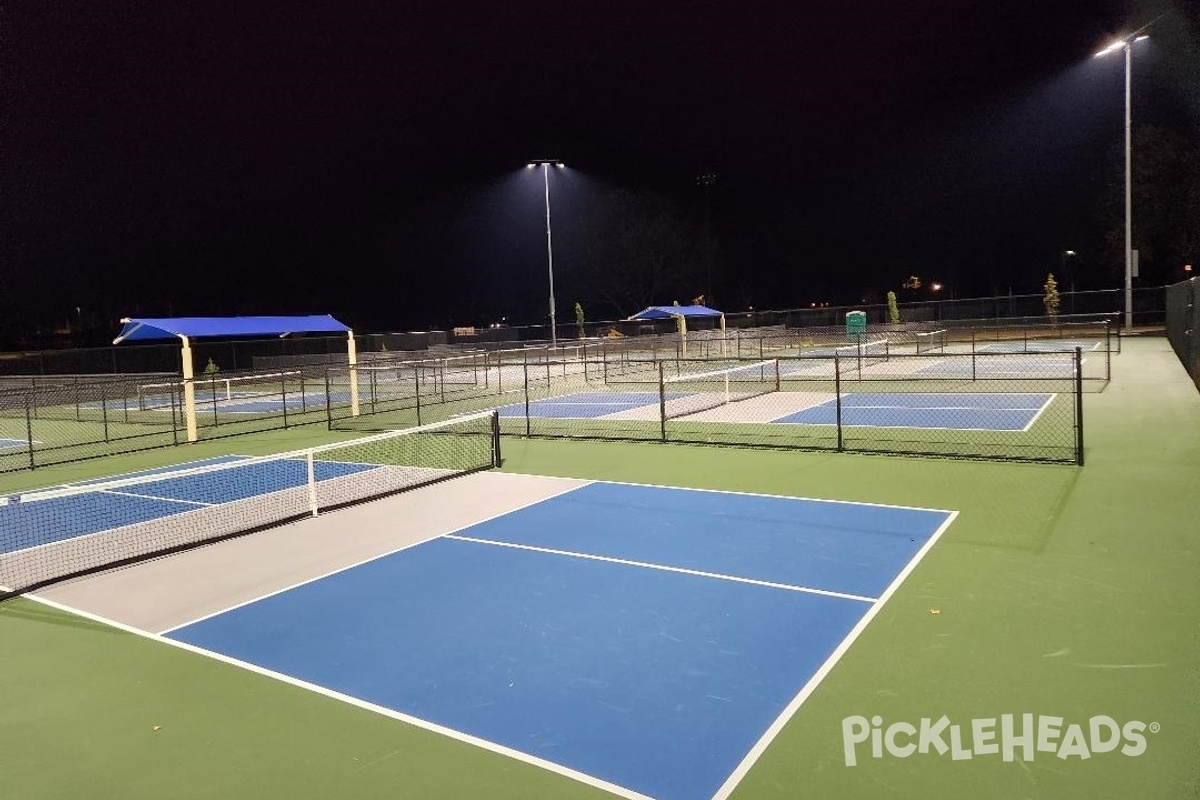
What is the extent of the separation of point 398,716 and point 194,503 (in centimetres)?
819

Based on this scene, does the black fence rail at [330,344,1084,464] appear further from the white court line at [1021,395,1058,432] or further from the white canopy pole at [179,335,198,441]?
the white canopy pole at [179,335,198,441]

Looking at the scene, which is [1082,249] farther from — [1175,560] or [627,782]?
[627,782]

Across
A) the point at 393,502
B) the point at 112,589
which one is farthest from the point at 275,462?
the point at 112,589

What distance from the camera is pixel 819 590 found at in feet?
22.9

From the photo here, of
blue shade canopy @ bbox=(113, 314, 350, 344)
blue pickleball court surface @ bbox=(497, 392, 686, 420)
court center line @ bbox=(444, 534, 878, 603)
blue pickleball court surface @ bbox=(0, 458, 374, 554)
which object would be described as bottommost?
court center line @ bbox=(444, 534, 878, 603)

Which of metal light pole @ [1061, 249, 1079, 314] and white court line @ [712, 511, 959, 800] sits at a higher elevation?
metal light pole @ [1061, 249, 1079, 314]

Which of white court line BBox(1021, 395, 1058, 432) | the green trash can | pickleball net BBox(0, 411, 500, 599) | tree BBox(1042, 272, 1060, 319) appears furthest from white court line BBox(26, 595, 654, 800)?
tree BBox(1042, 272, 1060, 319)

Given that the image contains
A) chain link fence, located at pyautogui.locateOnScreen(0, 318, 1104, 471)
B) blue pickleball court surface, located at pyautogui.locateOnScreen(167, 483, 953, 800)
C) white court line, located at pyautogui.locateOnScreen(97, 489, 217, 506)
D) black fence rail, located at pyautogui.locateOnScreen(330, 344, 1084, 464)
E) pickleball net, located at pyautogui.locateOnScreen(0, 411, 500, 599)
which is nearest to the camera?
blue pickleball court surface, located at pyautogui.locateOnScreen(167, 483, 953, 800)

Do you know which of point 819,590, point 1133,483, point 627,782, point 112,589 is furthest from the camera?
point 1133,483

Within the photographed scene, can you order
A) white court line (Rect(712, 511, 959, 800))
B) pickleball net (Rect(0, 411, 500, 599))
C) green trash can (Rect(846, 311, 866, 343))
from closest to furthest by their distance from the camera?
white court line (Rect(712, 511, 959, 800)) → pickleball net (Rect(0, 411, 500, 599)) → green trash can (Rect(846, 311, 866, 343))

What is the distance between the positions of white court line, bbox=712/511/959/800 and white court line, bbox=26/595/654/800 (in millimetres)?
475

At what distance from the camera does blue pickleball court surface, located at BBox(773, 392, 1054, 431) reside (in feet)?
53.3

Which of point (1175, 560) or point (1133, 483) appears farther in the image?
point (1133, 483)

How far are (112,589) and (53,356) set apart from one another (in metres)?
41.9
